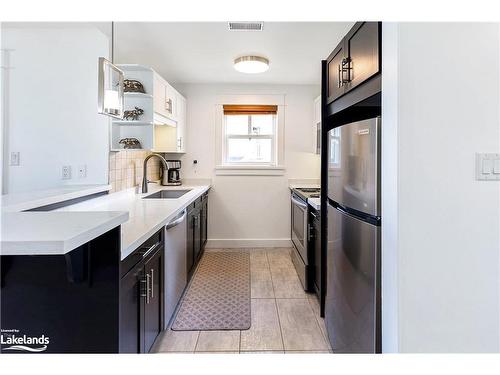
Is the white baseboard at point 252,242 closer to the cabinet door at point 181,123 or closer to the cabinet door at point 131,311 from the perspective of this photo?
the cabinet door at point 181,123

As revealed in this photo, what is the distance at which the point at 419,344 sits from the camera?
1145mm

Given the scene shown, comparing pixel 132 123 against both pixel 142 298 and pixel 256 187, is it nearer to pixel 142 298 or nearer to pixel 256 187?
pixel 142 298

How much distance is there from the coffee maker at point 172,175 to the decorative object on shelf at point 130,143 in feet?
4.32

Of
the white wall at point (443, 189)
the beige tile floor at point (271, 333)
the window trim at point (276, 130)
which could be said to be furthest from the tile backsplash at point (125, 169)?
the white wall at point (443, 189)

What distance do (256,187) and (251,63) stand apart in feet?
5.98

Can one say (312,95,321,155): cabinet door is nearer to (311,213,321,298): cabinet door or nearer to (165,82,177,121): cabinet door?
(311,213,321,298): cabinet door

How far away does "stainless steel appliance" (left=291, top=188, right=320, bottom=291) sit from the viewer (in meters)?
2.90

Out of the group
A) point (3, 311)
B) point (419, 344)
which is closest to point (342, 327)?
point (419, 344)

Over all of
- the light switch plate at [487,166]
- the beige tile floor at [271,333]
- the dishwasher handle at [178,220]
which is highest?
the light switch plate at [487,166]

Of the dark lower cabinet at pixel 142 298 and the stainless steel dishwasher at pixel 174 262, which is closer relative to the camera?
the dark lower cabinet at pixel 142 298

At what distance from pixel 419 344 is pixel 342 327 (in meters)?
0.65

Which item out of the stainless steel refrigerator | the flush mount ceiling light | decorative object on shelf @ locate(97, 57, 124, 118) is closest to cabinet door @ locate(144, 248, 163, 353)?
decorative object on shelf @ locate(97, 57, 124, 118)

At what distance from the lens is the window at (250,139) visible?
15.1ft
